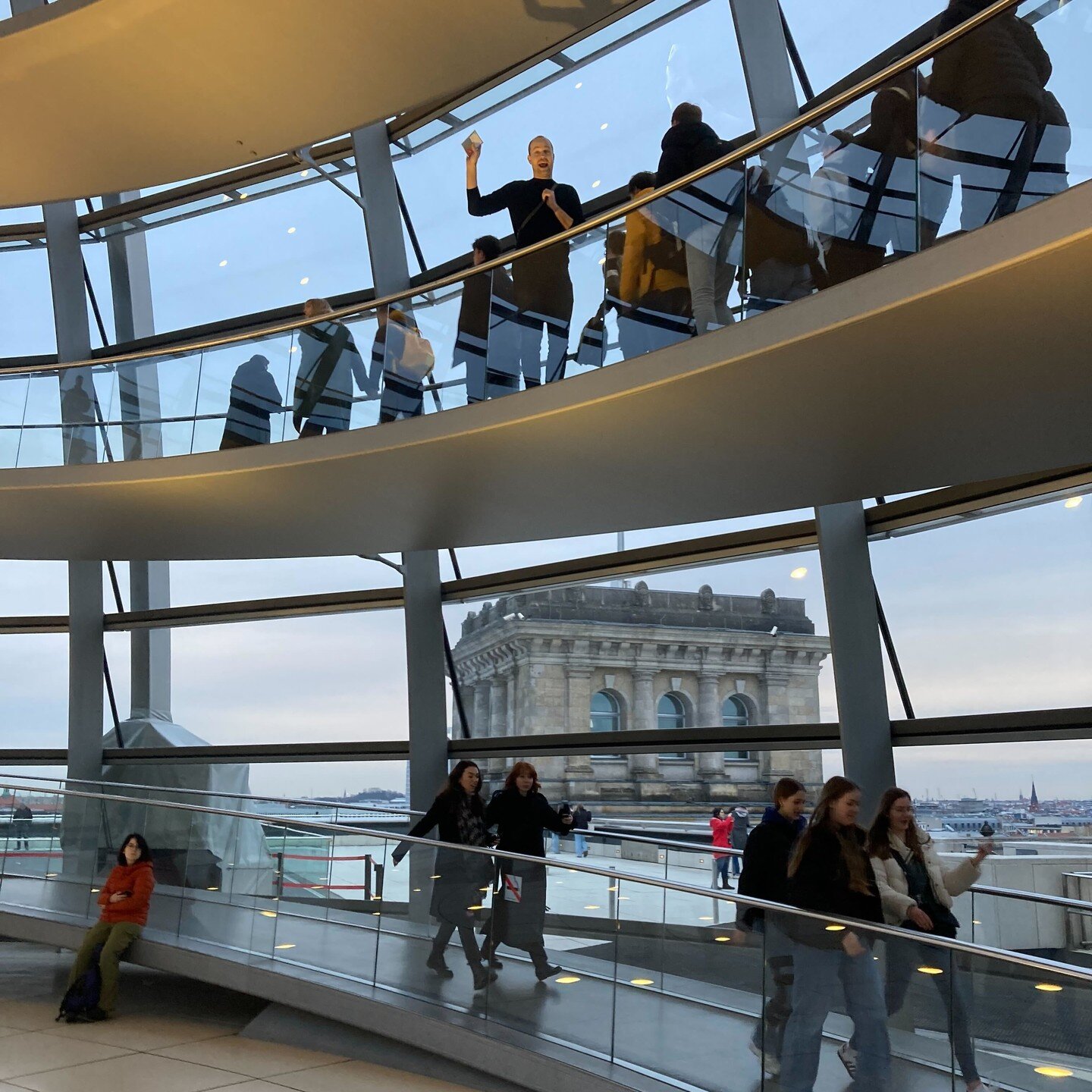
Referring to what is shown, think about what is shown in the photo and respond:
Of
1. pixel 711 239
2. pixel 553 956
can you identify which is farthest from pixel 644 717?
pixel 711 239

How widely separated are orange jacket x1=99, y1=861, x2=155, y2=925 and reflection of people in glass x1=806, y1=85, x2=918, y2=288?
23.3 feet

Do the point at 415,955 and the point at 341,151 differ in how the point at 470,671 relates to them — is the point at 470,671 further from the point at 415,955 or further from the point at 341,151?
the point at 341,151

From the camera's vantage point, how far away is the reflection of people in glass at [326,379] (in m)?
9.06

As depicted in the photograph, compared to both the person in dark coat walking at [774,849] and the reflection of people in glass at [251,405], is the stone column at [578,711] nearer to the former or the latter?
the reflection of people in glass at [251,405]

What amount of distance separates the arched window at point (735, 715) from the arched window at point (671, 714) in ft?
1.30

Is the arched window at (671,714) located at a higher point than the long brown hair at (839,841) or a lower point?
higher

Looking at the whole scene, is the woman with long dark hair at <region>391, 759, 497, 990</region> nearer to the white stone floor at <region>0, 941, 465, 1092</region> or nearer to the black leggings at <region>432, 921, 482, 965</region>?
the black leggings at <region>432, 921, 482, 965</region>

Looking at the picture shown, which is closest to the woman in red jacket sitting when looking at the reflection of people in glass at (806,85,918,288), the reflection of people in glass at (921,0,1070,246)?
the reflection of people in glass at (806,85,918,288)

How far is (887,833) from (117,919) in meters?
6.31

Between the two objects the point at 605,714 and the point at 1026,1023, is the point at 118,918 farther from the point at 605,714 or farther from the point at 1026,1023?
the point at 1026,1023

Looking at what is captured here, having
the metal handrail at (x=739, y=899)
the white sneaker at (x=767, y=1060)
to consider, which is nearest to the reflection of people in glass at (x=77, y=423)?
the metal handrail at (x=739, y=899)

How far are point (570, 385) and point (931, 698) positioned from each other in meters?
4.40

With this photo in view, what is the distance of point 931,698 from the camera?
9.29 meters

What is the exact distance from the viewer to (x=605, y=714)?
11203 mm
